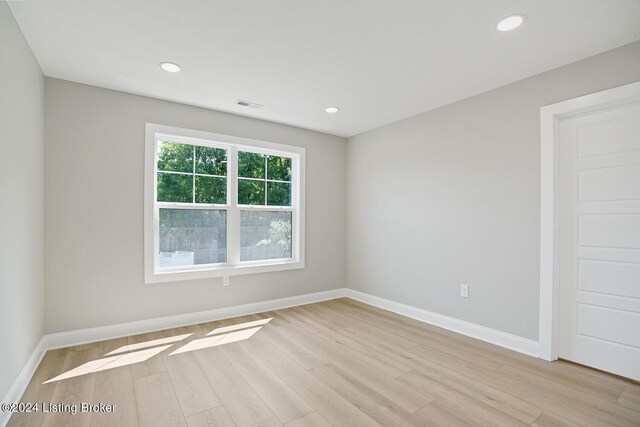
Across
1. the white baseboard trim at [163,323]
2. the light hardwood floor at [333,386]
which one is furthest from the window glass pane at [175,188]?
the light hardwood floor at [333,386]

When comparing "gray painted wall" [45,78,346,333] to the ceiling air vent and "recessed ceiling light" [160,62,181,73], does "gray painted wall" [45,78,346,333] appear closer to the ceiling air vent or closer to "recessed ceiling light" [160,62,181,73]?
the ceiling air vent

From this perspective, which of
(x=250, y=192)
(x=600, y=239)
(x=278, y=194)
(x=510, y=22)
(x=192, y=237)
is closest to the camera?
(x=510, y=22)

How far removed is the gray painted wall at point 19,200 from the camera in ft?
6.02

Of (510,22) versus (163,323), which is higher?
(510,22)

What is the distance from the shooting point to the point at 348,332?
10.8ft

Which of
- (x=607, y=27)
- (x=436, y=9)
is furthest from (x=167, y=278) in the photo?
(x=607, y=27)

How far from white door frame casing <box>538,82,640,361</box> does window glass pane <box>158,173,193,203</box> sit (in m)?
3.63

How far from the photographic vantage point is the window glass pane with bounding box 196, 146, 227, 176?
368 cm

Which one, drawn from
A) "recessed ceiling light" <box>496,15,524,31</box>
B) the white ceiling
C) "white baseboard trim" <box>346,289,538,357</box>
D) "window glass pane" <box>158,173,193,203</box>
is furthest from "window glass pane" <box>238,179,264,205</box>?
"recessed ceiling light" <box>496,15,524,31</box>

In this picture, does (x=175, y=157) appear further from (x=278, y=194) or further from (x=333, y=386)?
(x=333, y=386)

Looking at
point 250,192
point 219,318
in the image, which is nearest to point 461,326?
point 219,318

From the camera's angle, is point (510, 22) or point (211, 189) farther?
point (211, 189)

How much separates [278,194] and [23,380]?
3.02 meters

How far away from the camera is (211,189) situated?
12.3ft
